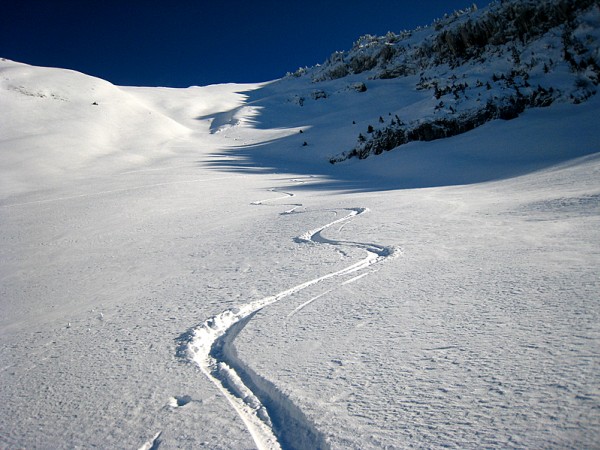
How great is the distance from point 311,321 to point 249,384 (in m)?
0.56

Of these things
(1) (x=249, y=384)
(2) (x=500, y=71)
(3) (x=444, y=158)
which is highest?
(2) (x=500, y=71)

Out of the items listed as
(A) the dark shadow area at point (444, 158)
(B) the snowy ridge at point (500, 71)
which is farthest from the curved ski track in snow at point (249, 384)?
(B) the snowy ridge at point (500, 71)

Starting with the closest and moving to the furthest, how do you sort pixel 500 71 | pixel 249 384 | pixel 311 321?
pixel 249 384 < pixel 311 321 < pixel 500 71

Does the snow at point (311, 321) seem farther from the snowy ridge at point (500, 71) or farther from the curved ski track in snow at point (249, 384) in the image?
the snowy ridge at point (500, 71)

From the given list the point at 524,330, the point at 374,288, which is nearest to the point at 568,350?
the point at 524,330

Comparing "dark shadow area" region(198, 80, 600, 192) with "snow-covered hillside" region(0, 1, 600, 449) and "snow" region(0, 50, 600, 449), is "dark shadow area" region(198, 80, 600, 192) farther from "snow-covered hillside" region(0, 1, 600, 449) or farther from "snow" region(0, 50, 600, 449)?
"snow" region(0, 50, 600, 449)

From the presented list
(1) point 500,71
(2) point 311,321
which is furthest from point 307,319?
(1) point 500,71

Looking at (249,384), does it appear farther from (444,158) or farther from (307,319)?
(444,158)

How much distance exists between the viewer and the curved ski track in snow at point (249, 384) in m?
1.29

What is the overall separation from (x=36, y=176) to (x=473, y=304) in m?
12.6

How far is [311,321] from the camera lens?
207 centimetres

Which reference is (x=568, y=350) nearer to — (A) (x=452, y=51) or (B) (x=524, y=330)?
(B) (x=524, y=330)

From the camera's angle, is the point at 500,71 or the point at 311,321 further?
the point at 500,71

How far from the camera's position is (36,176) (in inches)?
449
